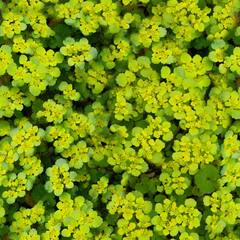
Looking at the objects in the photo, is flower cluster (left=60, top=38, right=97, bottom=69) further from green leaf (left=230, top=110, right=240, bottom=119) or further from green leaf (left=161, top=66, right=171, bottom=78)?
green leaf (left=230, top=110, right=240, bottom=119)

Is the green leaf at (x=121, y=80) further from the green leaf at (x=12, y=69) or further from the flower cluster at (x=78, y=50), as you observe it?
the green leaf at (x=12, y=69)

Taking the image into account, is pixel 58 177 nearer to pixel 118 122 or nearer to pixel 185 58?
pixel 118 122

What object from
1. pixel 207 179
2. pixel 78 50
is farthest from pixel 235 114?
pixel 78 50

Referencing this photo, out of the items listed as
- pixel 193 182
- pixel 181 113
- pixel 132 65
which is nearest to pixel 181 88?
pixel 181 113

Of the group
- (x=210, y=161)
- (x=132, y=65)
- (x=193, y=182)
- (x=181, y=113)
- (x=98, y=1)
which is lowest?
(x=193, y=182)

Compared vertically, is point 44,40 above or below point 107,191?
above

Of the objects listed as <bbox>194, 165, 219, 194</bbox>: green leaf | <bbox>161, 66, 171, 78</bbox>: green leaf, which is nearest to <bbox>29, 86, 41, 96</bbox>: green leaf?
<bbox>161, 66, 171, 78</bbox>: green leaf

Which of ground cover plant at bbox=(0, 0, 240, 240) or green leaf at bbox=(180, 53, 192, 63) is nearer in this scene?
ground cover plant at bbox=(0, 0, 240, 240)

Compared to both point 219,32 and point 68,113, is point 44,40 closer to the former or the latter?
point 68,113
